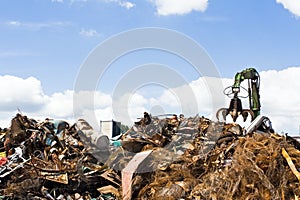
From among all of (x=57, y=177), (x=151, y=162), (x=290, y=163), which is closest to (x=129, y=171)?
(x=151, y=162)

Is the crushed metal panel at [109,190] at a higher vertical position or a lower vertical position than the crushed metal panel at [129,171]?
lower

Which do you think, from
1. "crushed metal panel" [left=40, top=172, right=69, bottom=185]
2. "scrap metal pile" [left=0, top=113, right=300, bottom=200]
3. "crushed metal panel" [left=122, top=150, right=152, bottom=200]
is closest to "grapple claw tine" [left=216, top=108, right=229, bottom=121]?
"scrap metal pile" [left=0, top=113, right=300, bottom=200]

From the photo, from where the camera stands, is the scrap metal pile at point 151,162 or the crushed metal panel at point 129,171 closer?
the scrap metal pile at point 151,162

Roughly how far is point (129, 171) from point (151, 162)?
35cm

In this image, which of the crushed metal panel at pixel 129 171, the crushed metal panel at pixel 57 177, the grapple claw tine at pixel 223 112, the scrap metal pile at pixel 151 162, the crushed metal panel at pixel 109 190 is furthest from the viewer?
the grapple claw tine at pixel 223 112

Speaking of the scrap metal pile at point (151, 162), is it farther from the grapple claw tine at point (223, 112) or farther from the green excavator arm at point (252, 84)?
the green excavator arm at point (252, 84)

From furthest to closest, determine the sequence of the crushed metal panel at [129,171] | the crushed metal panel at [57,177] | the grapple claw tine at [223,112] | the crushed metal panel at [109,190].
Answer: the grapple claw tine at [223,112] → the crushed metal panel at [57,177] → the crushed metal panel at [109,190] → the crushed metal panel at [129,171]

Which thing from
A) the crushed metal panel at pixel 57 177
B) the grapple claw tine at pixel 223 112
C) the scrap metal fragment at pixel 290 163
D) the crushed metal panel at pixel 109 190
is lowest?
the crushed metal panel at pixel 109 190

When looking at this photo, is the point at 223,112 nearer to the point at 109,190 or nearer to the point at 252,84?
the point at 252,84

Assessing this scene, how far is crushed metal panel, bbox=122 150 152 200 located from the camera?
5.91m

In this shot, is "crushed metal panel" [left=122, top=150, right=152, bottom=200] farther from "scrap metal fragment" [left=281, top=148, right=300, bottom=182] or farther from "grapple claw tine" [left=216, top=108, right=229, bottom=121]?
"grapple claw tine" [left=216, top=108, right=229, bottom=121]

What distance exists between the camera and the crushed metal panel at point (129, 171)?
591 centimetres

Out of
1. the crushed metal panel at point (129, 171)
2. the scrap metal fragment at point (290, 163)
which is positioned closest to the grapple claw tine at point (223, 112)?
the crushed metal panel at point (129, 171)

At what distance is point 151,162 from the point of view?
20.4 ft
